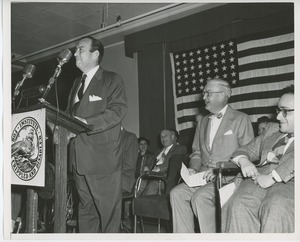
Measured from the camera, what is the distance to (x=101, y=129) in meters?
2.53

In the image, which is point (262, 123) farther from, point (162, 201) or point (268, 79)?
point (162, 201)

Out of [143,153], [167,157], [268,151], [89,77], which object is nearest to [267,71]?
[167,157]

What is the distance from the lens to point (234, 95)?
18.5 ft

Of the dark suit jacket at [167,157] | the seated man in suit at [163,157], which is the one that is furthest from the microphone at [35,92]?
the seated man in suit at [163,157]

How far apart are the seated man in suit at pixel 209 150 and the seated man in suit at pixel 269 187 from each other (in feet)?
0.82

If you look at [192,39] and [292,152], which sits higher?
[192,39]

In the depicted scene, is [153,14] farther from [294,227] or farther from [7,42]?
[294,227]

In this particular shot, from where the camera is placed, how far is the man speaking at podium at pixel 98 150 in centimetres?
262

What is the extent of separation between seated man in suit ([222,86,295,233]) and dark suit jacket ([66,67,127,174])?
85 cm

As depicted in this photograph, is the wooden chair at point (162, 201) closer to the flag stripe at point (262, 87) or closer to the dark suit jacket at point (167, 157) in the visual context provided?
the dark suit jacket at point (167, 157)

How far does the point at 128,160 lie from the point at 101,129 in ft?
6.62

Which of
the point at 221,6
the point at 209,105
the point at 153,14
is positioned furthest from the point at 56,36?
the point at 209,105

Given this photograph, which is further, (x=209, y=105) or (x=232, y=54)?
(x=232, y=54)
